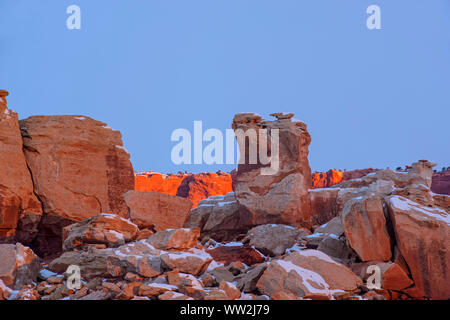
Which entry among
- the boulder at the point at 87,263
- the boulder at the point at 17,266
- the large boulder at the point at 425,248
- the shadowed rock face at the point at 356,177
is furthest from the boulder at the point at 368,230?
the shadowed rock face at the point at 356,177

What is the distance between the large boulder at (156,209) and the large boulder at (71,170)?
2.01 m

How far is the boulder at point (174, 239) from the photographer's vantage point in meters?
8.52

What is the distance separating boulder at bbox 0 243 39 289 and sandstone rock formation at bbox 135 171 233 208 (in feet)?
122

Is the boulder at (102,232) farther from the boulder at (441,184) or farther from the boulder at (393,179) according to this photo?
the boulder at (441,184)

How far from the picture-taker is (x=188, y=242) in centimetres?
879

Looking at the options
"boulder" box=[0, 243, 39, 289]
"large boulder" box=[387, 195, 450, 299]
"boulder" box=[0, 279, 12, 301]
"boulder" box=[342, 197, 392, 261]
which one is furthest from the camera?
"boulder" box=[342, 197, 392, 261]

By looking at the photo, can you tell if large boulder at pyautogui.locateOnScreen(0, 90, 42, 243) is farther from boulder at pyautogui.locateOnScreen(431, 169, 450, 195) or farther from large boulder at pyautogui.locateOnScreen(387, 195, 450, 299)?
boulder at pyautogui.locateOnScreen(431, 169, 450, 195)

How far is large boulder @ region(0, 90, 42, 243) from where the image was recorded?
400 inches

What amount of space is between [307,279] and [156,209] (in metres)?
4.96

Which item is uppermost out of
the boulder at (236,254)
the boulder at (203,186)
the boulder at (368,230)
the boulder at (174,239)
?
the boulder at (368,230)

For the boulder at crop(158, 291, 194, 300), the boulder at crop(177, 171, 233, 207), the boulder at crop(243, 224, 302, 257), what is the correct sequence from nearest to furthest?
1. the boulder at crop(158, 291, 194, 300)
2. the boulder at crop(243, 224, 302, 257)
3. the boulder at crop(177, 171, 233, 207)

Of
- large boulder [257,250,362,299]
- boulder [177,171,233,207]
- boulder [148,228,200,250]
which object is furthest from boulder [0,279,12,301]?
boulder [177,171,233,207]
